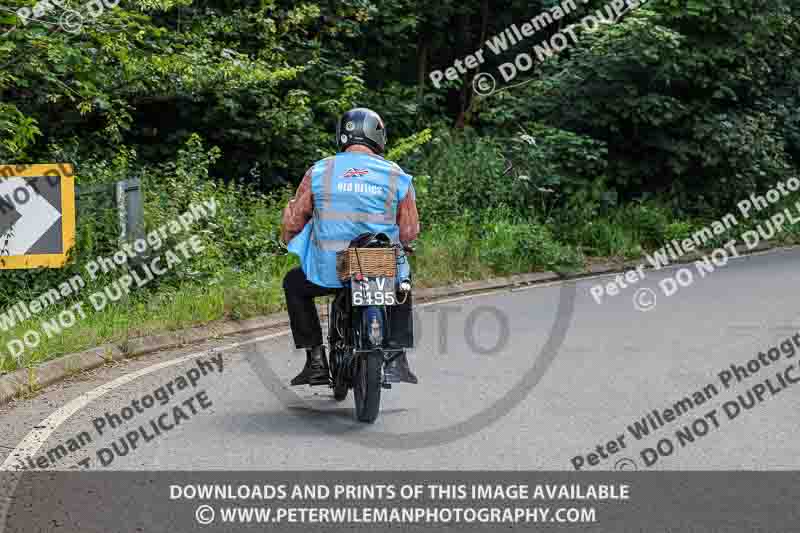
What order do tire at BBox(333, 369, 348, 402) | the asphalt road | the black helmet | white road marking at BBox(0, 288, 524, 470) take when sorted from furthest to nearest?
1. tire at BBox(333, 369, 348, 402)
2. the black helmet
3. white road marking at BBox(0, 288, 524, 470)
4. the asphalt road

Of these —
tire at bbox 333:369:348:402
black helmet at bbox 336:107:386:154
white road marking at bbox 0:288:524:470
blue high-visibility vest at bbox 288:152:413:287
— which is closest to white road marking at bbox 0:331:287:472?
white road marking at bbox 0:288:524:470

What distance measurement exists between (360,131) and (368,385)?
1705 millimetres

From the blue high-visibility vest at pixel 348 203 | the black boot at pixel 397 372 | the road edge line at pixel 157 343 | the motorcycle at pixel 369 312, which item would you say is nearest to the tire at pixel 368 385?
the motorcycle at pixel 369 312

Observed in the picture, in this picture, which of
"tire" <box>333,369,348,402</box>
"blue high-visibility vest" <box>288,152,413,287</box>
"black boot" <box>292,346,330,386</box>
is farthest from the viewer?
"black boot" <box>292,346,330,386</box>

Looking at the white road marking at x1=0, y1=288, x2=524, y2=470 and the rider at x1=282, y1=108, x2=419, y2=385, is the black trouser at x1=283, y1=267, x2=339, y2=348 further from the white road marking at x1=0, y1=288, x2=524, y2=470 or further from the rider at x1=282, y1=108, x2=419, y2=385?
the white road marking at x1=0, y1=288, x2=524, y2=470

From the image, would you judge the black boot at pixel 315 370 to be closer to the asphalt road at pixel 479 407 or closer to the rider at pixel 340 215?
the rider at pixel 340 215

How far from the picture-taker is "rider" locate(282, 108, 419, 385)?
8.24m

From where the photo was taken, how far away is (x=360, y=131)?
843 cm

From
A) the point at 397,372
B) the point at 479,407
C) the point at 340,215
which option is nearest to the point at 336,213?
the point at 340,215

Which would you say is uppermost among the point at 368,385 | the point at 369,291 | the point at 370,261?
the point at 370,261

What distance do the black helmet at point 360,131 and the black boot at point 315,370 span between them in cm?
141

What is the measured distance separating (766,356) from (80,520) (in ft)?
21.6

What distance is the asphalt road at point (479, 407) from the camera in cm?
717

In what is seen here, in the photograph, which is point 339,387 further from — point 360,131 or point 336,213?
point 360,131
